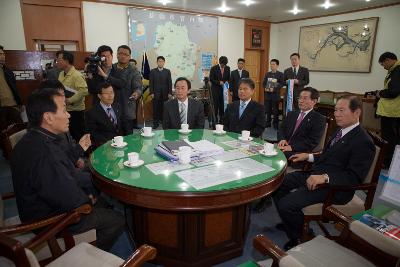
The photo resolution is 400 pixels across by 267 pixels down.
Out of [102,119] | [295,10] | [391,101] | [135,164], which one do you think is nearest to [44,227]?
[135,164]

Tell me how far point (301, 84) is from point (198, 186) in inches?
193

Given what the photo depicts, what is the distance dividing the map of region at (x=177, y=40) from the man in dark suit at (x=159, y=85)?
Answer: 723mm

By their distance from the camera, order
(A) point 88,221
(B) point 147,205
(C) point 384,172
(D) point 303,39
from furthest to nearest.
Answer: (D) point 303,39
(C) point 384,172
(A) point 88,221
(B) point 147,205

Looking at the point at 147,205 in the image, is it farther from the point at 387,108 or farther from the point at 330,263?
the point at 387,108

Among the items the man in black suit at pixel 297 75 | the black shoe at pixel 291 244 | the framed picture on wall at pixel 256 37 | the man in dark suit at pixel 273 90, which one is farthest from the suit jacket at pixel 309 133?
the framed picture on wall at pixel 256 37

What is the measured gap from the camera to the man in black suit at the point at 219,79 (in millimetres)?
6293

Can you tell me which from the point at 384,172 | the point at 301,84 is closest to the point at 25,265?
the point at 384,172

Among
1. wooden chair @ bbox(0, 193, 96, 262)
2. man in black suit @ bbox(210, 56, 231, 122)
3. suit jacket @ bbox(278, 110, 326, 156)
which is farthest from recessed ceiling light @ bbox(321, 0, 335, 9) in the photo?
wooden chair @ bbox(0, 193, 96, 262)

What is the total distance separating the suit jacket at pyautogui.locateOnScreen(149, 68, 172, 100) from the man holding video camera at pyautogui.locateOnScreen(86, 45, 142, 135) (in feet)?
6.52

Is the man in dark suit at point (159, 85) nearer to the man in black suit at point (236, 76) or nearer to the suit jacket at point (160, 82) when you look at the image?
the suit jacket at point (160, 82)

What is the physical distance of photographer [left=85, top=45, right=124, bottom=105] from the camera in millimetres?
3377

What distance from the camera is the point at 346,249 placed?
1.35 m

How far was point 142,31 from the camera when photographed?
639cm

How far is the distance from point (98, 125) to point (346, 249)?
93.8 inches
